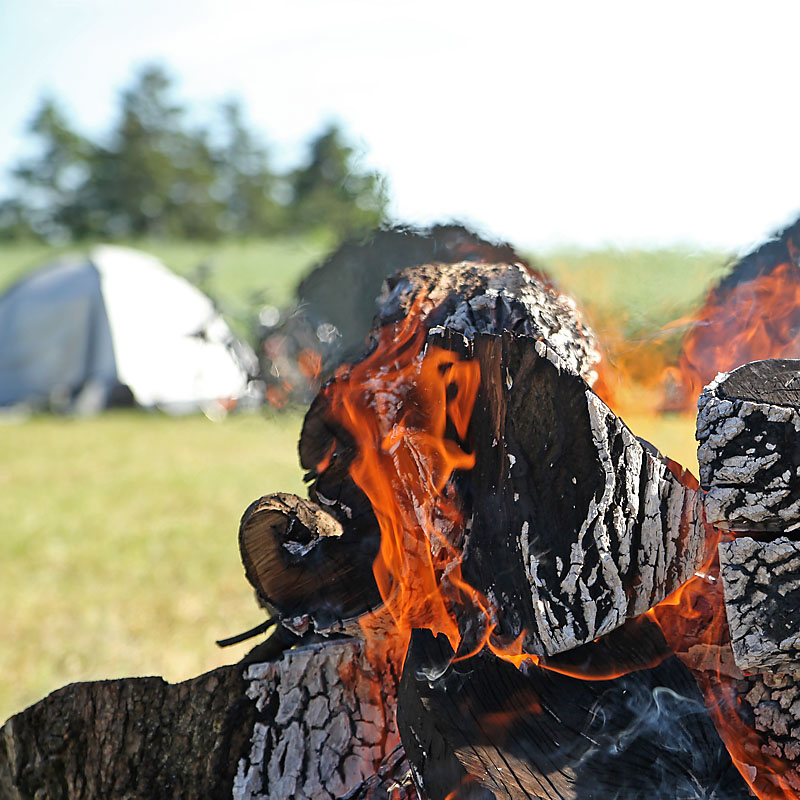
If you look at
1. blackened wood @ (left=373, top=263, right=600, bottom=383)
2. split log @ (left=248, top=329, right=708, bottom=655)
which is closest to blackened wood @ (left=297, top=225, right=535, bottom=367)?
blackened wood @ (left=373, top=263, right=600, bottom=383)

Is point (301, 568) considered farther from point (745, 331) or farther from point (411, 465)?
point (745, 331)

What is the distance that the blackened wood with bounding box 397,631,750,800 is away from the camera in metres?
0.97

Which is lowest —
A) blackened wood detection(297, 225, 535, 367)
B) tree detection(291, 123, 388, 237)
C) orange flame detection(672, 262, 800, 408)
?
orange flame detection(672, 262, 800, 408)

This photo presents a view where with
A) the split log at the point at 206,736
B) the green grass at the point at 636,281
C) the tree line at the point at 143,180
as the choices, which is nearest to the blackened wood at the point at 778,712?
the split log at the point at 206,736

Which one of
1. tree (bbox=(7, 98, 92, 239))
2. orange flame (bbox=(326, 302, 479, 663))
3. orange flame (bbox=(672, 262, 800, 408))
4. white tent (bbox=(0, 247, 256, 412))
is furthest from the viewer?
tree (bbox=(7, 98, 92, 239))

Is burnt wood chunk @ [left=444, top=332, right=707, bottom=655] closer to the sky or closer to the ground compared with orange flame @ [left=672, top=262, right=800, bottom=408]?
closer to the ground

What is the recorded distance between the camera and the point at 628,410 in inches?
56.7

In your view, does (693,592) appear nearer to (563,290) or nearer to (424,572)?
(424,572)

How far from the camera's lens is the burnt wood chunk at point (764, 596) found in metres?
0.97

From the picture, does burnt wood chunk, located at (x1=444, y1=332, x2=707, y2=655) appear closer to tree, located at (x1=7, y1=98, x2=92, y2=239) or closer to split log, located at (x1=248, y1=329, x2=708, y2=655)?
split log, located at (x1=248, y1=329, x2=708, y2=655)

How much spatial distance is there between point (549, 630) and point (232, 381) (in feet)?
29.5

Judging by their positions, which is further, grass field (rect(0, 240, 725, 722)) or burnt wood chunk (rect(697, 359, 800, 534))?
grass field (rect(0, 240, 725, 722))

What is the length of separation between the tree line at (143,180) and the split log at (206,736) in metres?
31.9

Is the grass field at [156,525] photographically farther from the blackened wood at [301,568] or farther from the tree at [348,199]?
the blackened wood at [301,568]
